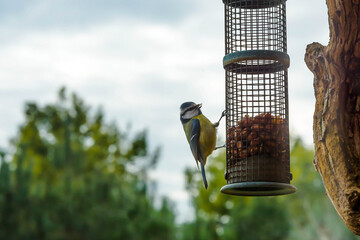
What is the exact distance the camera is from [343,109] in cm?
363

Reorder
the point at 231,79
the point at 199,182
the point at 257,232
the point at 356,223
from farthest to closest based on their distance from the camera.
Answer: the point at 199,182
the point at 257,232
the point at 231,79
the point at 356,223

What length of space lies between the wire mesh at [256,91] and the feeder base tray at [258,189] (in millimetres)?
90

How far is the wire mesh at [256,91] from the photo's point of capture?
4562 millimetres

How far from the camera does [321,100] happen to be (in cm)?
382

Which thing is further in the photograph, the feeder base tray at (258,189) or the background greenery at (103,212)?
the background greenery at (103,212)

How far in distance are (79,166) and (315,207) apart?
568cm

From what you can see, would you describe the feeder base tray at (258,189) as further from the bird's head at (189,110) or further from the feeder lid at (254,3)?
the feeder lid at (254,3)

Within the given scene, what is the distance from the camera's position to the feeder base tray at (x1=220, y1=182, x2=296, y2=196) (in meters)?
4.40

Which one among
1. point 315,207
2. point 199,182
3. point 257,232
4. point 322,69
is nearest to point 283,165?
point 322,69

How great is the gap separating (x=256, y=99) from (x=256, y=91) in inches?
2.5

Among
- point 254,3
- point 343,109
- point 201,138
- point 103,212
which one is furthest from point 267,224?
point 343,109

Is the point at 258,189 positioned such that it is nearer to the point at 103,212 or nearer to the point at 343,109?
the point at 343,109

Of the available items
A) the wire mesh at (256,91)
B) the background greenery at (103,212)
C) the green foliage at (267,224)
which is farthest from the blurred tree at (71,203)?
the wire mesh at (256,91)

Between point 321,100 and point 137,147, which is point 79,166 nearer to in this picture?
point 137,147
